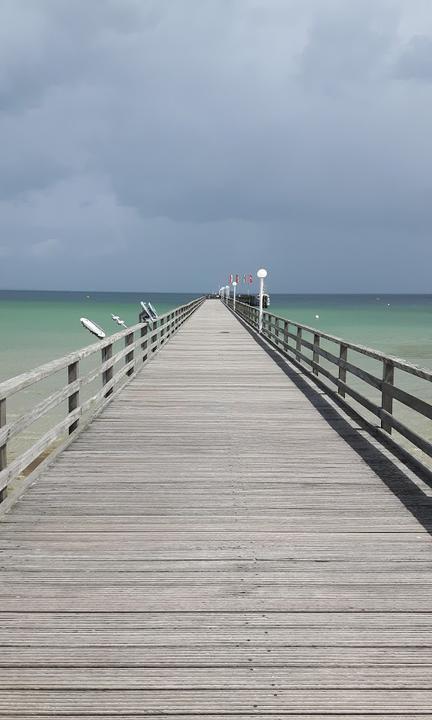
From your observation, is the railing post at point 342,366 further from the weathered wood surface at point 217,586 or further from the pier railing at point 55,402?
the pier railing at point 55,402

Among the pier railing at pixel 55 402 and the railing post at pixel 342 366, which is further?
the railing post at pixel 342 366

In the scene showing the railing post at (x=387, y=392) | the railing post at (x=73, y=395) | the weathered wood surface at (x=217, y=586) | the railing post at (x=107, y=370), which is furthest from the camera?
the railing post at (x=107, y=370)

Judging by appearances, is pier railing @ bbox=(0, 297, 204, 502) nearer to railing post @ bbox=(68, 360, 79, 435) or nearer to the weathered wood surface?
railing post @ bbox=(68, 360, 79, 435)

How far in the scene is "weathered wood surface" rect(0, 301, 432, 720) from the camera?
289 centimetres

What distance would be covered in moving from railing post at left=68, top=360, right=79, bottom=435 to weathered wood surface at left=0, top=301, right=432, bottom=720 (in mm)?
449

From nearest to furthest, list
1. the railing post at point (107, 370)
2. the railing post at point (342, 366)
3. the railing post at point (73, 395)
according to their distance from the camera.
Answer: the railing post at point (73, 395) → the railing post at point (107, 370) → the railing post at point (342, 366)

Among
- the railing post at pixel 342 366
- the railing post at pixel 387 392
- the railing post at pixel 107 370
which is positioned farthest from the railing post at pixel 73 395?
the railing post at pixel 342 366

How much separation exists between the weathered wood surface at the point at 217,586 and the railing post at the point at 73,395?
449 millimetres

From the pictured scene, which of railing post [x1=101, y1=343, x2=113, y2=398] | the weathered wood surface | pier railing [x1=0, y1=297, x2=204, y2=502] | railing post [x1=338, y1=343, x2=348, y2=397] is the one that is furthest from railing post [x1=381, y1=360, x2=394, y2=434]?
railing post [x1=101, y1=343, x2=113, y2=398]

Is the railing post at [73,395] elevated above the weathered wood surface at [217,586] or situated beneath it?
elevated above

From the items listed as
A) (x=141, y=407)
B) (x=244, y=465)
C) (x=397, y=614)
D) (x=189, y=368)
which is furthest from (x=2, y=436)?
(x=189, y=368)

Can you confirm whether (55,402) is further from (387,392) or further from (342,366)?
(342,366)

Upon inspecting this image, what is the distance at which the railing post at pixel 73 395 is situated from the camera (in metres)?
7.29

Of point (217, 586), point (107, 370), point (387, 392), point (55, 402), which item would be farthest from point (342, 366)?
point (217, 586)
